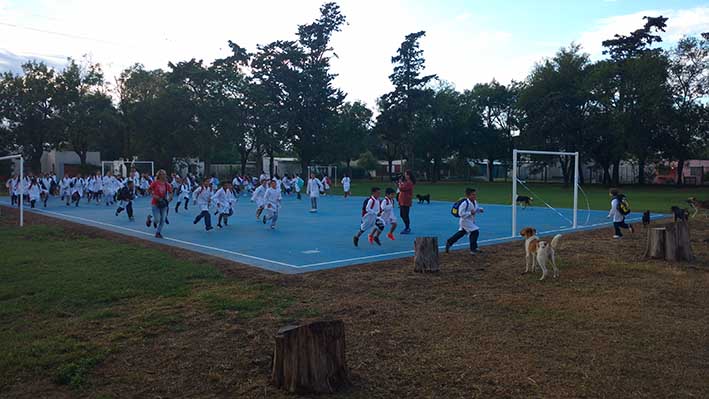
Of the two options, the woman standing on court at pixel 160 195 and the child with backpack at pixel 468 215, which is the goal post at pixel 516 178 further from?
the woman standing on court at pixel 160 195

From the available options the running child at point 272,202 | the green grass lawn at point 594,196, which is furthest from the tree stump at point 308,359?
the green grass lawn at point 594,196

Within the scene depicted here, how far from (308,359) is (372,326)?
2.12 metres

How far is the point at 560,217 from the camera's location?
22000 mm

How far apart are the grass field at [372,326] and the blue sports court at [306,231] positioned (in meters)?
1.13

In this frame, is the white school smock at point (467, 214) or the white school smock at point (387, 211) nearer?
the white school smock at point (467, 214)

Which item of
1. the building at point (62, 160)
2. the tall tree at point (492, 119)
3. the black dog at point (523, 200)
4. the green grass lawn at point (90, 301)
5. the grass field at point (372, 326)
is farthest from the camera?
the tall tree at point (492, 119)

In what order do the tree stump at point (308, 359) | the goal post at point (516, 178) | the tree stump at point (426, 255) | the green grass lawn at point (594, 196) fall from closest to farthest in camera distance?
1. the tree stump at point (308, 359)
2. the tree stump at point (426, 255)
3. the goal post at point (516, 178)
4. the green grass lawn at point (594, 196)

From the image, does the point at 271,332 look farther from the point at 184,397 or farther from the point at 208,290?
the point at 208,290

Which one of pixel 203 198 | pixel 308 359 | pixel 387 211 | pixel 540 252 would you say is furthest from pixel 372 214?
pixel 308 359

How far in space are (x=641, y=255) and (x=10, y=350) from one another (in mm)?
11906

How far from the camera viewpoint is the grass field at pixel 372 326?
16.6 feet

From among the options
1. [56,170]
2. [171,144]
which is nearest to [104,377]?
[171,144]

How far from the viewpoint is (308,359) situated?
4.84 meters

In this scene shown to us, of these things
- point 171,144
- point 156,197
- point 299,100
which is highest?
point 299,100
